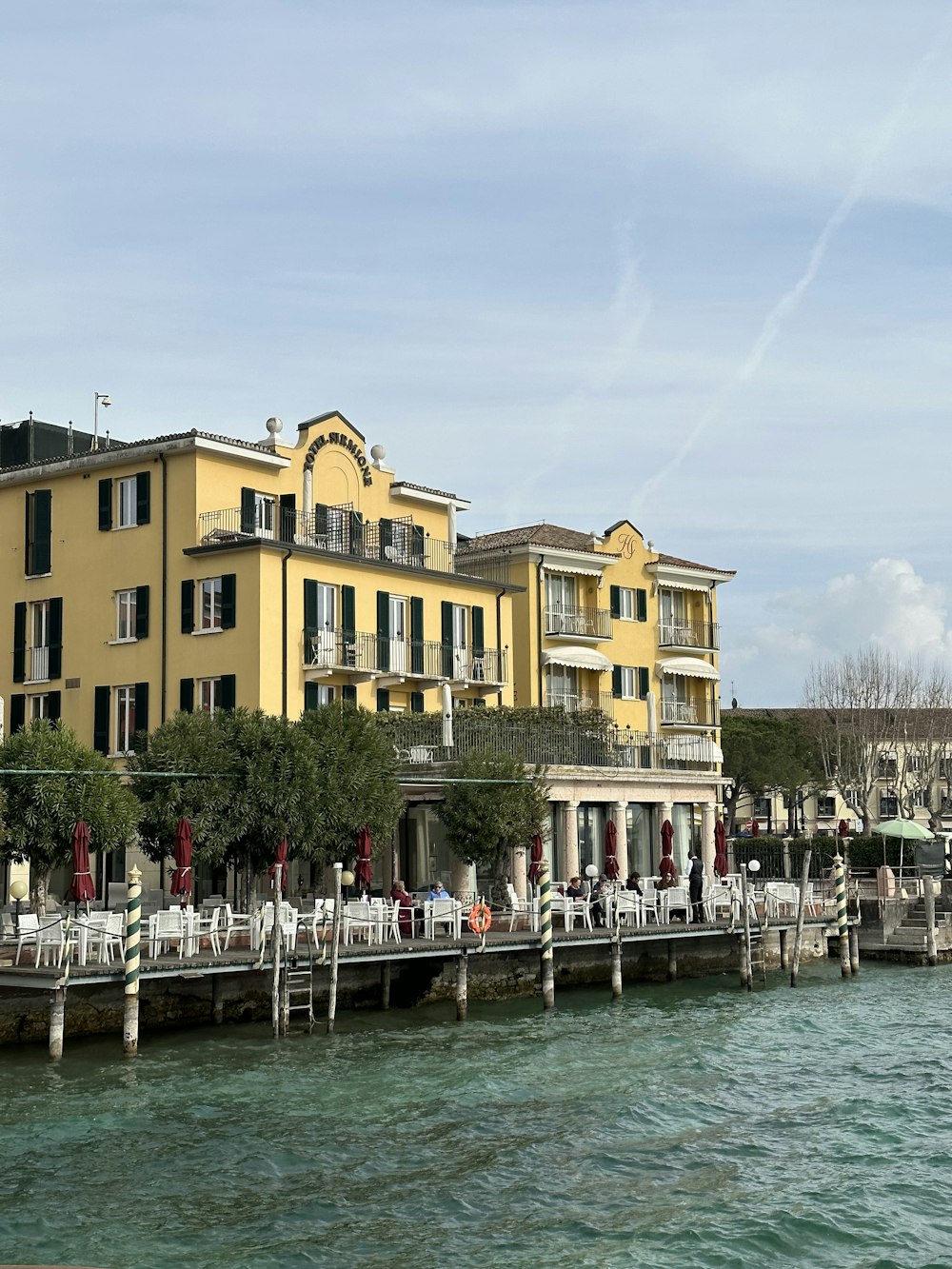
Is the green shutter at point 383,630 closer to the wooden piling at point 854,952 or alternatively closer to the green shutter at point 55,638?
the green shutter at point 55,638

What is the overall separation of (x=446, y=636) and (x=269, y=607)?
8.16m

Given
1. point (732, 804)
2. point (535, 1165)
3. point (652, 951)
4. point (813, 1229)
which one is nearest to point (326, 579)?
point (652, 951)

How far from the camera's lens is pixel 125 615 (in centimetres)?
4728

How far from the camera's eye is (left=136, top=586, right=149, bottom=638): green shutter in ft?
153

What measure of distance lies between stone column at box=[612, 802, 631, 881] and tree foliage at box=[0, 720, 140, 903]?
1775cm

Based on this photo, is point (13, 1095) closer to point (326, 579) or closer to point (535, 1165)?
point (535, 1165)

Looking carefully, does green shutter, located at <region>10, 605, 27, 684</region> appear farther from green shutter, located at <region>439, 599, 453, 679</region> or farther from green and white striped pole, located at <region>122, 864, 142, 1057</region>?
green and white striped pole, located at <region>122, 864, 142, 1057</region>

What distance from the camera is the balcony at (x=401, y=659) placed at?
45.9 meters

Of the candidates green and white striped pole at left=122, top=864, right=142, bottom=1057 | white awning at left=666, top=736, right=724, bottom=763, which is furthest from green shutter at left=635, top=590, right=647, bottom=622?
green and white striped pole at left=122, top=864, right=142, bottom=1057

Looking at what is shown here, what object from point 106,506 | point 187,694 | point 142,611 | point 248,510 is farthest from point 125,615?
point 248,510

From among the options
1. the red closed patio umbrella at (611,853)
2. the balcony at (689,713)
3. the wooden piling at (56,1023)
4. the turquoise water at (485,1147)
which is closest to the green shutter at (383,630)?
the red closed patio umbrella at (611,853)

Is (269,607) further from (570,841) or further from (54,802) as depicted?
(54,802)

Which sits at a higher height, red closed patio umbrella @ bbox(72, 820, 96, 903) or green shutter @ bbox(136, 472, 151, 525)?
green shutter @ bbox(136, 472, 151, 525)

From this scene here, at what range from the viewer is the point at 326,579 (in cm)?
4675
